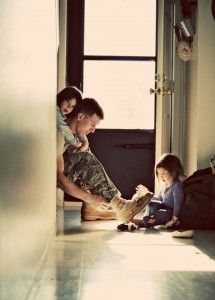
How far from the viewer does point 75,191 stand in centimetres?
391

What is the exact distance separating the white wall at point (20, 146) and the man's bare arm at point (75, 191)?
58.9 inches

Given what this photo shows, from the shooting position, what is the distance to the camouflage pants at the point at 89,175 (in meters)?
3.95

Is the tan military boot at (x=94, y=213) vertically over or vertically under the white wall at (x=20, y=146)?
under

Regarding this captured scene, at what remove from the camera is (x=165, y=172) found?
3.86 meters

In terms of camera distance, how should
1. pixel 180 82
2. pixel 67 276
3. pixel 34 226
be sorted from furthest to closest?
pixel 180 82 < pixel 67 276 < pixel 34 226

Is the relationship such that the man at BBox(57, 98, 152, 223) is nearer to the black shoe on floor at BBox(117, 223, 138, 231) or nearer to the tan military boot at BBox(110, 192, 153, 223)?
the tan military boot at BBox(110, 192, 153, 223)

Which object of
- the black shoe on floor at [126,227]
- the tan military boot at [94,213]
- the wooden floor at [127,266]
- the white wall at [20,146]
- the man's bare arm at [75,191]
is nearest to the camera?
the white wall at [20,146]

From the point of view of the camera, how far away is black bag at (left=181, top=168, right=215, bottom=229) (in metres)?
3.73

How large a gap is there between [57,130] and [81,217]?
2.36 feet

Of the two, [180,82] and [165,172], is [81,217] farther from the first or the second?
[180,82]

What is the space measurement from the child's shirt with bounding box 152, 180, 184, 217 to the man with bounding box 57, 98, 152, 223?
122mm

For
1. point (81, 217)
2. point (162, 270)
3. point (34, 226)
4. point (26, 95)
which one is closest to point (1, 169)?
point (26, 95)

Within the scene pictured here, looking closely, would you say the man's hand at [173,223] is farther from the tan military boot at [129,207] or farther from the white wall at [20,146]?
the white wall at [20,146]

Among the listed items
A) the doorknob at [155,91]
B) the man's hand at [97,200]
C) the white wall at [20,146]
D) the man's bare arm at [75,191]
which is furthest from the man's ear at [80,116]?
the white wall at [20,146]
